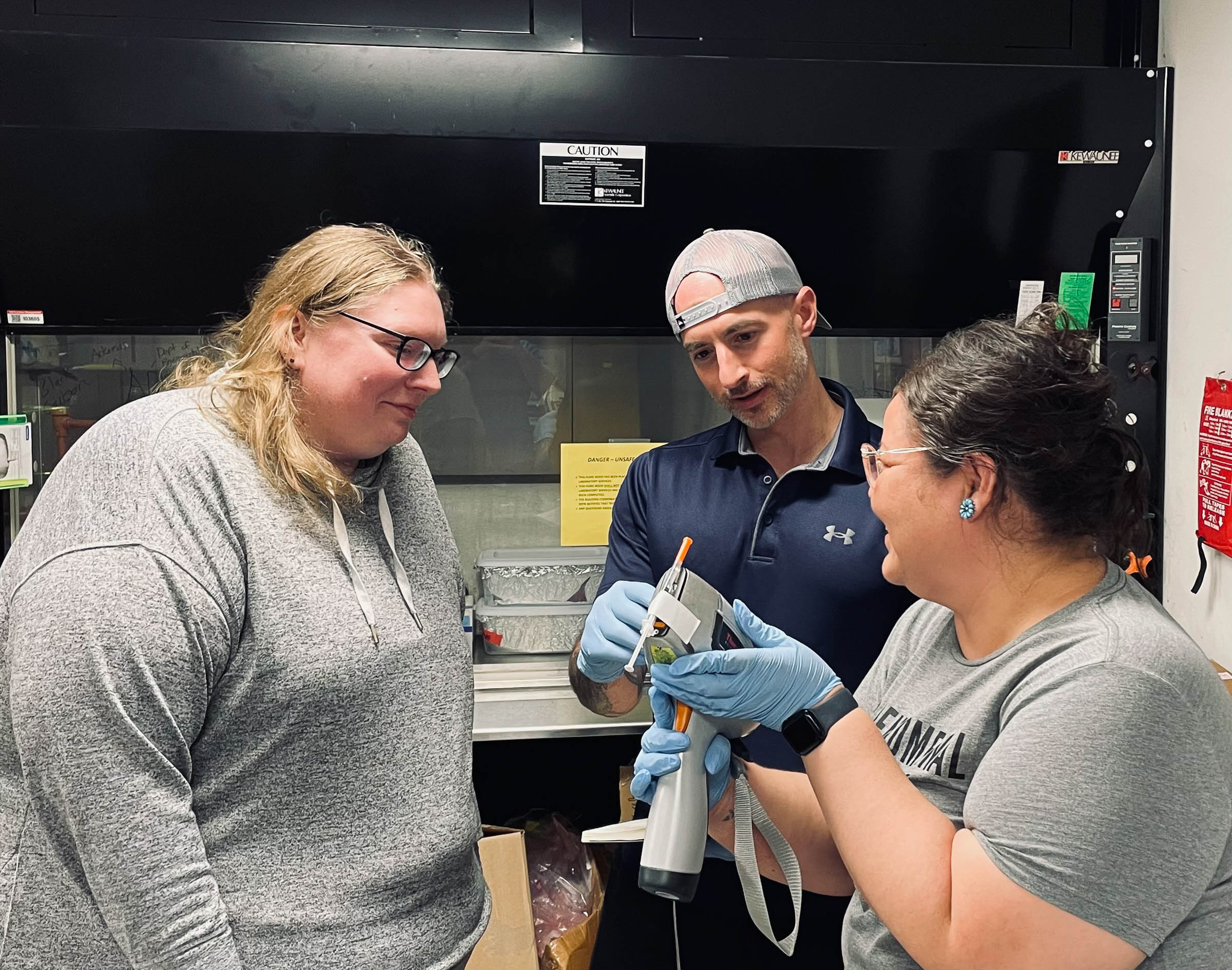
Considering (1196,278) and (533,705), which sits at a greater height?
(1196,278)

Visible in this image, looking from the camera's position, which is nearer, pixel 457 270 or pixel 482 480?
pixel 457 270

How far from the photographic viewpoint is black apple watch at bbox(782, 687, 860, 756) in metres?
0.94

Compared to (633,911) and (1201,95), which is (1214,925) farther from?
(1201,95)

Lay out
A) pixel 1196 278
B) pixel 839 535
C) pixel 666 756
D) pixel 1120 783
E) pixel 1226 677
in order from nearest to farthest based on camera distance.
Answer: pixel 1120 783
pixel 666 756
pixel 839 535
pixel 1226 677
pixel 1196 278

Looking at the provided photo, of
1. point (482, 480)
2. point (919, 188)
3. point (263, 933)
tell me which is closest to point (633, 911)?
point (482, 480)

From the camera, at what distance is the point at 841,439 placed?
5.21ft

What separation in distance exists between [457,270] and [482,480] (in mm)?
558

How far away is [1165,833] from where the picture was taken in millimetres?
774

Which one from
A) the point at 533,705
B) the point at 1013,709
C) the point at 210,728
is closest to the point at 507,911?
the point at 533,705

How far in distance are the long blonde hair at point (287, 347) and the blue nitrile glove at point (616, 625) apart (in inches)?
15.0

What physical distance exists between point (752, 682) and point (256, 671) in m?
0.49

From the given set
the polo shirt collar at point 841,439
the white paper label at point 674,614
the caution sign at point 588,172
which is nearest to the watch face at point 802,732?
the white paper label at point 674,614

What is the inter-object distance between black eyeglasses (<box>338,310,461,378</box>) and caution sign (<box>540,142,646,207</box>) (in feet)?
2.70

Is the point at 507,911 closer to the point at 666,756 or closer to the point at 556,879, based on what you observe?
the point at 556,879
